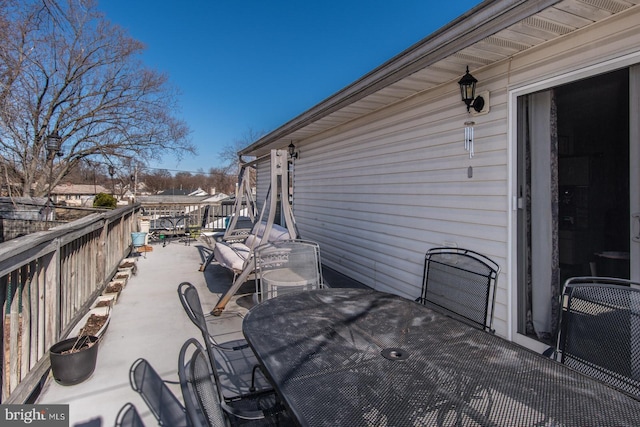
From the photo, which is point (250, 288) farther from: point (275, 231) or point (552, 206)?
point (552, 206)

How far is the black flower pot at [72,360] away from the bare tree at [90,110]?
1385cm

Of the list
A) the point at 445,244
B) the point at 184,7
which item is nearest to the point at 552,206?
the point at 445,244

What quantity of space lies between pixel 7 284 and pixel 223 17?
1059cm

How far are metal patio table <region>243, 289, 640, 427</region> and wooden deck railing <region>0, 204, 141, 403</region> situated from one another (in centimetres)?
132

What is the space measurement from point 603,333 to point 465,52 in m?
2.09

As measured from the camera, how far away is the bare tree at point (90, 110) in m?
14.0

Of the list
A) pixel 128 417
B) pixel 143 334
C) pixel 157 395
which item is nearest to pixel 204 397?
pixel 128 417

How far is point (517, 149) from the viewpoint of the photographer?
2814 mm

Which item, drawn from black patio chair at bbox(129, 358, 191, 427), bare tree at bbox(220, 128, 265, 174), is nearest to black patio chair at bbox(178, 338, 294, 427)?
black patio chair at bbox(129, 358, 191, 427)

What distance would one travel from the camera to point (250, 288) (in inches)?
191

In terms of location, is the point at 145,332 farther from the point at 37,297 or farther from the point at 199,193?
the point at 199,193

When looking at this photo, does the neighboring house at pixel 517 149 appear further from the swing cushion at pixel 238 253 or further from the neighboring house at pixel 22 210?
the neighboring house at pixel 22 210

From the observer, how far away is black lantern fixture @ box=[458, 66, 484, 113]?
3.03 meters

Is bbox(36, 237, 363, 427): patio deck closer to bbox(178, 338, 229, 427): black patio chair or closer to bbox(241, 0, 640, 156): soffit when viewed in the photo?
bbox(178, 338, 229, 427): black patio chair
